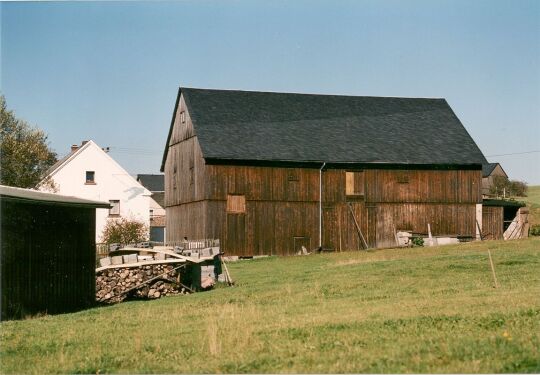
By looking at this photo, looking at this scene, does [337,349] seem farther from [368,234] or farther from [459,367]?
[368,234]

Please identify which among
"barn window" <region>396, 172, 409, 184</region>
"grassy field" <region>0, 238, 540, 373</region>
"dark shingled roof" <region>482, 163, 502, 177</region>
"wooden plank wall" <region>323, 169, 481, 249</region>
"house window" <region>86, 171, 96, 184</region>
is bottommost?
"grassy field" <region>0, 238, 540, 373</region>

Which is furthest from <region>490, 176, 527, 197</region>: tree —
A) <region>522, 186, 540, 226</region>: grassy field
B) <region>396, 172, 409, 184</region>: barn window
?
<region>396, 172, 409, 184</region>: barn window

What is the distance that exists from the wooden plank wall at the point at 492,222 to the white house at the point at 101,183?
29579 millimetres

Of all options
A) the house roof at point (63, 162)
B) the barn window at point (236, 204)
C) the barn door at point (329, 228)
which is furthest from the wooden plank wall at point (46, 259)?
the house roof at point (63, 162)

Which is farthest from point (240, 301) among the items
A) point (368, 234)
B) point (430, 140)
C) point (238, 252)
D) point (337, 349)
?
point (430, 140)

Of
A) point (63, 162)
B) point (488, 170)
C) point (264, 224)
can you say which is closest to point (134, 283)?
point (264, 224)

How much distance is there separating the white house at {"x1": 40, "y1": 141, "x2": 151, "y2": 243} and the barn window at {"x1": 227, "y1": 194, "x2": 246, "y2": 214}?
21767mm

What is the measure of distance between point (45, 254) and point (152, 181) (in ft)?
265

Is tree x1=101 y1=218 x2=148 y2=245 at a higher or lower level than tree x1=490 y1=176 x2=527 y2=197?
lower

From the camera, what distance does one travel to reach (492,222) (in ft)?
160

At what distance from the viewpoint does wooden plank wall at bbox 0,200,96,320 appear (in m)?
19.6

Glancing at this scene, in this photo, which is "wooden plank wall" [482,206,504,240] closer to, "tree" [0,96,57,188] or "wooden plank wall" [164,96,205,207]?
"wooden plank wall" [164,96,205,207]

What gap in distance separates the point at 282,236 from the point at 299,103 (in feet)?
36.5

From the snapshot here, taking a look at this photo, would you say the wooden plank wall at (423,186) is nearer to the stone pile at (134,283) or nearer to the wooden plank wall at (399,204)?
the wooden plank wall at (399,204)
